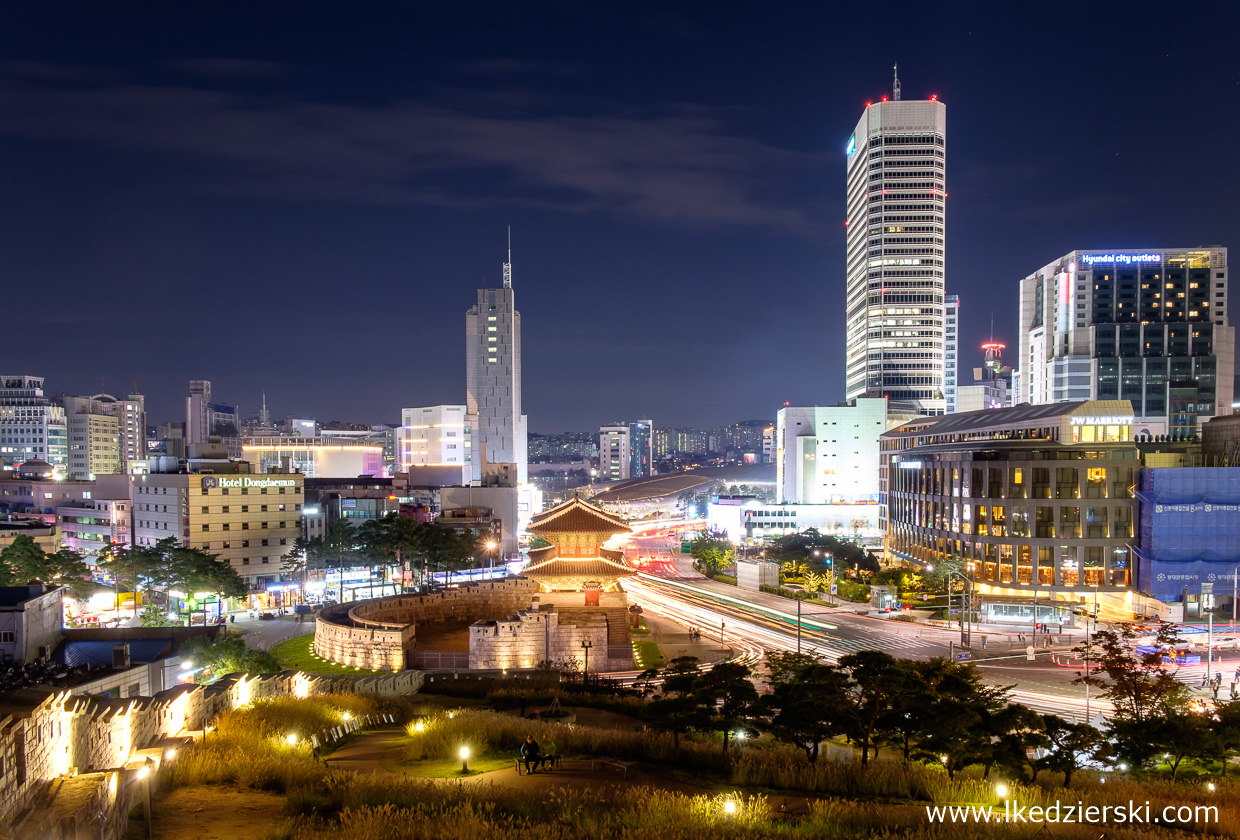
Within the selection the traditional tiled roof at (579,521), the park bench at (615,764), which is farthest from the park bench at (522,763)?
the traditional tiled roof at (579,521)

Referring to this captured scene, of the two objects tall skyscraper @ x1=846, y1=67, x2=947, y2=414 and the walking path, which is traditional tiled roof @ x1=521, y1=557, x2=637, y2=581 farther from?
tall skyscraper @ x1=846, y1=67, x2=947, y2=414

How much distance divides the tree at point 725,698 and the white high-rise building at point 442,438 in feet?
417

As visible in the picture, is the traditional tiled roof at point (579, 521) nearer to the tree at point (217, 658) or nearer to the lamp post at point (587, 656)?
the lamp post at point (587, 656)

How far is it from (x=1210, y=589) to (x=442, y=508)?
3118 inches

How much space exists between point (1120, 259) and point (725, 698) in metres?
142

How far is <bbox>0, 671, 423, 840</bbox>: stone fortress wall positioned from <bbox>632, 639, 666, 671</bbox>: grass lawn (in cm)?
2798

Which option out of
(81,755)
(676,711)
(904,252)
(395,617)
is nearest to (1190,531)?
(676,711)

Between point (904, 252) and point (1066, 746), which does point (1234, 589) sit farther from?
point (904, 252)

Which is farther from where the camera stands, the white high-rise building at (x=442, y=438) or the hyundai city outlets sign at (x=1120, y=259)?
the white high-rise building at (x=442, y=438)

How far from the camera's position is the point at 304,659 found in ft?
154

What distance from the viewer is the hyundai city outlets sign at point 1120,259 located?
434ft

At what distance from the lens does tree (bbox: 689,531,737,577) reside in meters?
85.4

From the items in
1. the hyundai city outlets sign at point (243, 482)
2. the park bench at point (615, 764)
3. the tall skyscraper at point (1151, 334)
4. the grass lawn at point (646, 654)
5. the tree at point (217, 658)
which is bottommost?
the grass lawn at point (646, 654)

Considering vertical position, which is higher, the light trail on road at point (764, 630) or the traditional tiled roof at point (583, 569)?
the traditional tiled roof at point (583, 569)
